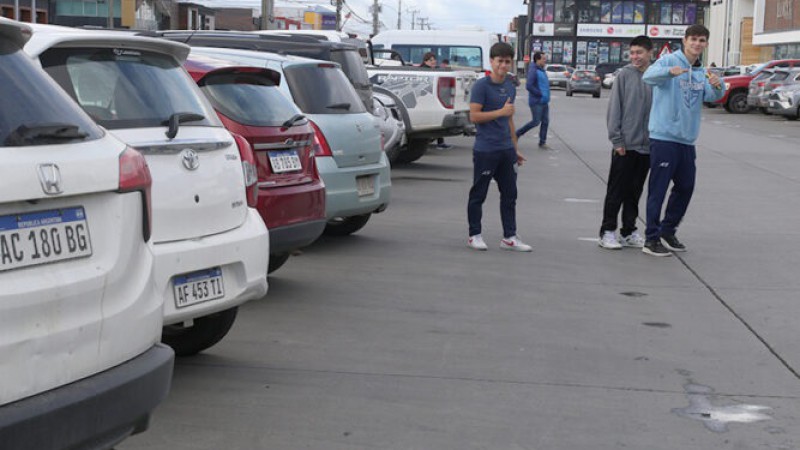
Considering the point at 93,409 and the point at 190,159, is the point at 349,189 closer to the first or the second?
the point at 190,159

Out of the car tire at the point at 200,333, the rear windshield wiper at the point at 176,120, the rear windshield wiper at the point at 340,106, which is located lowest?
the car tire at the point at 200,333

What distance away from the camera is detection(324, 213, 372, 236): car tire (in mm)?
11398

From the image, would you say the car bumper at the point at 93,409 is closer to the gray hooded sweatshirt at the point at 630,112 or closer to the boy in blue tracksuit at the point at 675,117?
the boy in blue tracksuit at the point at 675,117

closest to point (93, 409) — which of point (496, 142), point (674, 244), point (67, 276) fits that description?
point (67, 276)

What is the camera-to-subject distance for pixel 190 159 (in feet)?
19.0

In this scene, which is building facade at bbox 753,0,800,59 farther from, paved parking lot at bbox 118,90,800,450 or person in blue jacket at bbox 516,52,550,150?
paved parking lot at bbox 118,90,800,450

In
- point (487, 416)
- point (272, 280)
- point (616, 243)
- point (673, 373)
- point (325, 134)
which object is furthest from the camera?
point (616, 243)

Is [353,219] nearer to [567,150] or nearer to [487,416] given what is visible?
[487,416]

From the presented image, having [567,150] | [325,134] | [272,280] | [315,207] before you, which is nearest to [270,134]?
[315,207]

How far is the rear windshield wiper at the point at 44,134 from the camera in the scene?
359 centimetres

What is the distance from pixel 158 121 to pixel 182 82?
0.35 m

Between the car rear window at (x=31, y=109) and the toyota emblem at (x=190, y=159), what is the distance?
1.78 m

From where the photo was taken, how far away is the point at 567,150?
960 inches

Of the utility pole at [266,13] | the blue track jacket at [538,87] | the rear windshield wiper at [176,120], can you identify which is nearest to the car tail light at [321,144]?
the rear windshield wiper at [176,120]
